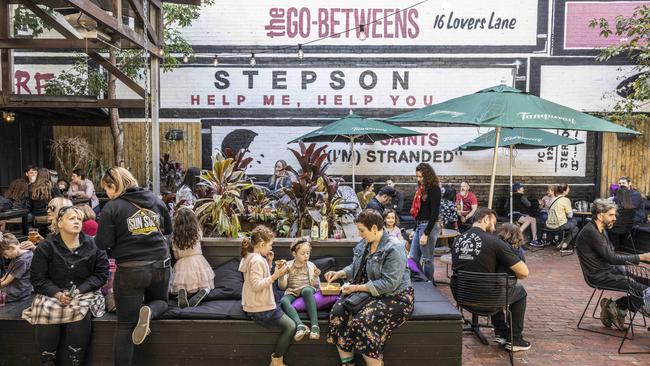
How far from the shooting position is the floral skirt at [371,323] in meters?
3.86

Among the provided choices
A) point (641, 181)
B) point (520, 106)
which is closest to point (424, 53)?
point (641, 181)

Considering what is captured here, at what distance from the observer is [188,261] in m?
4.77

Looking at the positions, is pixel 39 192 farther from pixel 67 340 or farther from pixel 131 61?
pixel 67 340

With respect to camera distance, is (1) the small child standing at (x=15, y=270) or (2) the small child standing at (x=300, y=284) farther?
(1) the small child standing at (x=15, y=270)

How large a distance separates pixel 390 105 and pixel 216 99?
4.21 m

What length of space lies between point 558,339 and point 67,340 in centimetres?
480

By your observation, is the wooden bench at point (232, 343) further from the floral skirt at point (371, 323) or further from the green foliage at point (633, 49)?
the green foliage at point (633, 49)

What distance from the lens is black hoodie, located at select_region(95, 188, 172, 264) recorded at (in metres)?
3.77

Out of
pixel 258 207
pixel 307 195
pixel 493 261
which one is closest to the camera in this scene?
pixel 493 261

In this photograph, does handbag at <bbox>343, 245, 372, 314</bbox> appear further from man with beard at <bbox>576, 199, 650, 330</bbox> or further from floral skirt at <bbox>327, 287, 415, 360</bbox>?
man with beard at <bbox>576, 199, 650, 330</bbox>

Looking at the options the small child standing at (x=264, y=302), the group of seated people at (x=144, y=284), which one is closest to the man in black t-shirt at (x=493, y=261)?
the group of seated people at (x=144, y=284)

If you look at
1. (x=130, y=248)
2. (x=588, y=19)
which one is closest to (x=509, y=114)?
(x=130, y=248)

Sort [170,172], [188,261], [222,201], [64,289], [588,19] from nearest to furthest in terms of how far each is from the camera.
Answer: [64,289] → [188,261] → [222,201] → [170,172] → [588,19]

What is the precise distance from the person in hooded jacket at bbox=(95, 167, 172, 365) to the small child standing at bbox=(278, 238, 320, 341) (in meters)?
1.14
